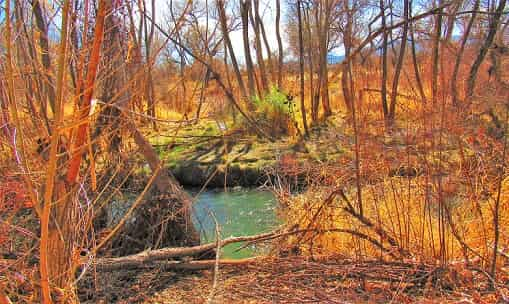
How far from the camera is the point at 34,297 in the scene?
1.61 metres

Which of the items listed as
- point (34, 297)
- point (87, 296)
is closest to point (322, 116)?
point (87, 296)

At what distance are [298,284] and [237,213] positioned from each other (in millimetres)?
3894

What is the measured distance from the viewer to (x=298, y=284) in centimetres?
273

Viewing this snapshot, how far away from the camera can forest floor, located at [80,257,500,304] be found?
249cm

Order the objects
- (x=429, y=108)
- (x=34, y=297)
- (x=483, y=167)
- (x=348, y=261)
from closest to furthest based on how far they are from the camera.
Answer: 1. (x=34, y=297)
2. (x=429, y=108)
3. (x=483, y=167)
4. (x=348, y=261)

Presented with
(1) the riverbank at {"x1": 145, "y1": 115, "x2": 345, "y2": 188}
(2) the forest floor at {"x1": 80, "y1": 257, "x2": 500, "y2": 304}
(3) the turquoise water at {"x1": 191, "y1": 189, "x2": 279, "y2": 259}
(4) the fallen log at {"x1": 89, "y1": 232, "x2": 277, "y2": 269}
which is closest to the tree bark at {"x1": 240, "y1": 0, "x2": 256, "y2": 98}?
(1) the riverbank at {"x1": 145, "y1": 115, "x2": 345, "y2": 188}

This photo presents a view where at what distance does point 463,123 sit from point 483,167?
0.32 metres

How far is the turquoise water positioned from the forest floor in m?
1.28

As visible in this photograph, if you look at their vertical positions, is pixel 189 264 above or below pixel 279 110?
below

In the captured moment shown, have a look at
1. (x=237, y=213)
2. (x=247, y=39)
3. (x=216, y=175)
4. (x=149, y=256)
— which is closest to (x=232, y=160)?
(x=216, y=175)

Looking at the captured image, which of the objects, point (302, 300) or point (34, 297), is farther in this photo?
point (302, 300)

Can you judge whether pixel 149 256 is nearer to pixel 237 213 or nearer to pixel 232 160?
pixel 237 213

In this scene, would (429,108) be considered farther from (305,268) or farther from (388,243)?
(305,268)

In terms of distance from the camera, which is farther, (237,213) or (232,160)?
(232,160)
